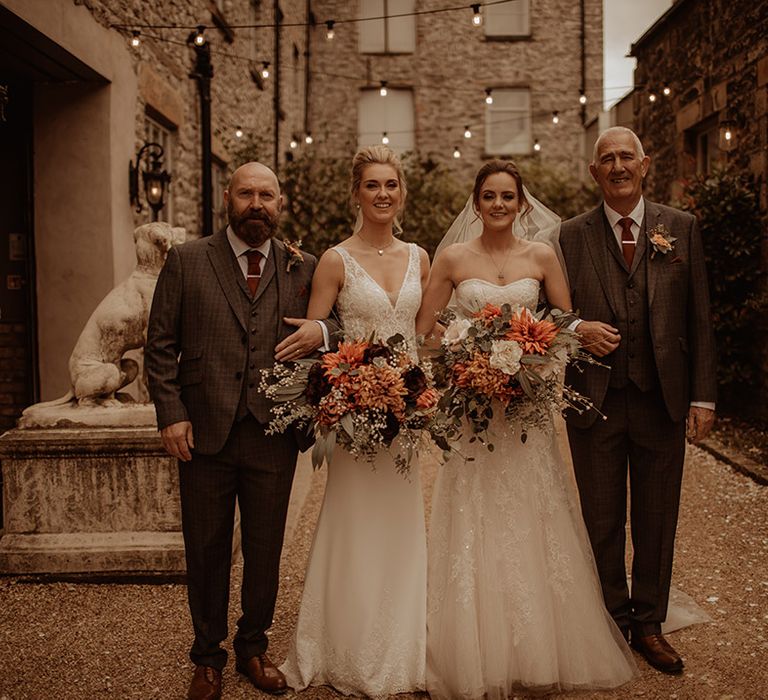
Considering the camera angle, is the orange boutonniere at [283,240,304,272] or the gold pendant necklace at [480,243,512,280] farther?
the gold pendant necklace at [480,243,512,280]

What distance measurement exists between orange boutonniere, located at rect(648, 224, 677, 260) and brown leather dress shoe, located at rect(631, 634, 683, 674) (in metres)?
1.70

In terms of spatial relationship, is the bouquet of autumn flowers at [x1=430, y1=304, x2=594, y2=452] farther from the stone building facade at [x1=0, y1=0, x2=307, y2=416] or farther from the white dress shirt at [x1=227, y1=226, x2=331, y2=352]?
the stone building facade at [x1=0, y1=0, x2=307, y2=416]

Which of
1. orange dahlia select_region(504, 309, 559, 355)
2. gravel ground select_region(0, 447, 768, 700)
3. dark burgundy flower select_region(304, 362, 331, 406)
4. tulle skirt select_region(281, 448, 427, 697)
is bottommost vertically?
gravel ground select_region(0, 447, 768, 700)

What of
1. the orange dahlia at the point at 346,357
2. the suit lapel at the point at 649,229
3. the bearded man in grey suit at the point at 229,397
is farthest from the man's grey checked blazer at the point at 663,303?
the bearded man in grey suit at the point at 229,397

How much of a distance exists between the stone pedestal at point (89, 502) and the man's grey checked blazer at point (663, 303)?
2.48 m

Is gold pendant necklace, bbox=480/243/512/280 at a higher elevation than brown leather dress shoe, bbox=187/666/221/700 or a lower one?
higher

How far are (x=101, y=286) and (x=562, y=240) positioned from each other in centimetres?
413

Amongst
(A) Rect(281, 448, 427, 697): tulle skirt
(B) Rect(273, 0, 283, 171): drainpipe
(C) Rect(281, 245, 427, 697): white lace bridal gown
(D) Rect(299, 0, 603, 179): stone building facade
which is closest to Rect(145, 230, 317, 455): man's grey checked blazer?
(C) Rect(281, 245, 427, 697): white lace bridal gown

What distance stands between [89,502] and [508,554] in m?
2.61

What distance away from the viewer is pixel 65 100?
251 inches

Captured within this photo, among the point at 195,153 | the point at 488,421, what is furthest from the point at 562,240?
the point at 195,153

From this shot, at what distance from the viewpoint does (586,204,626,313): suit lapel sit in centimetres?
347

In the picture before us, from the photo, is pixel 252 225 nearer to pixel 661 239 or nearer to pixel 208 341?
pixel 208 341

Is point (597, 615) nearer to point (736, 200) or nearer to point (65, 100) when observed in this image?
point (65, 100)
